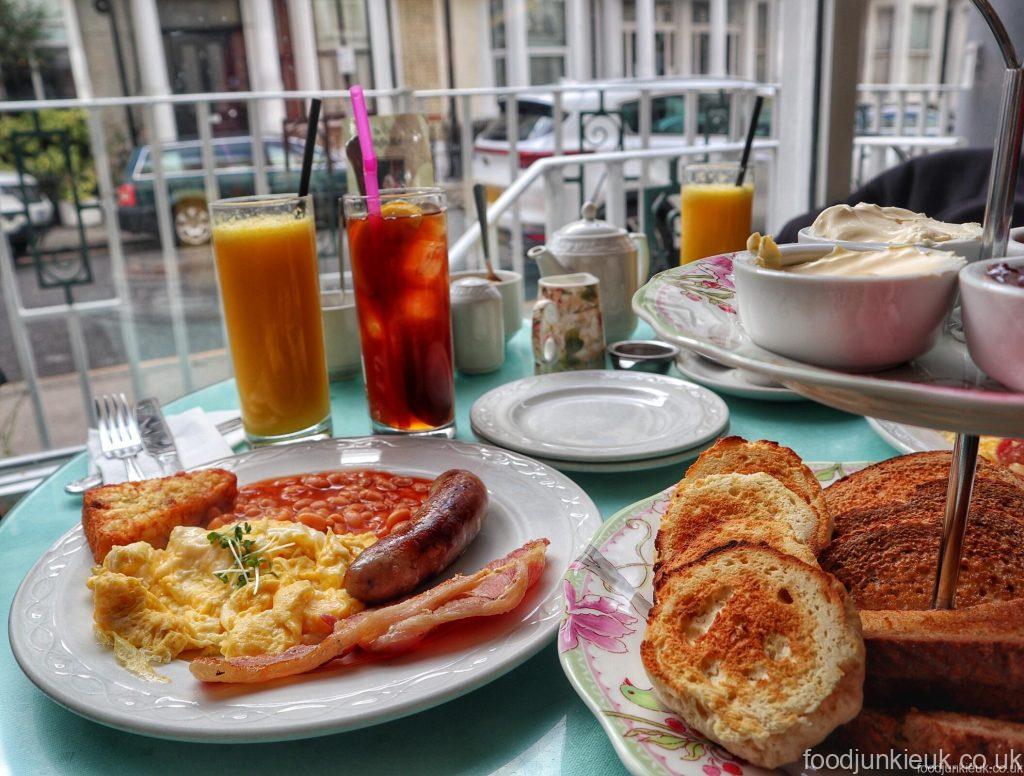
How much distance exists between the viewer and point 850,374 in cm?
47

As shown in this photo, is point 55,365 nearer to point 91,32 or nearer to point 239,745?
point 91,32

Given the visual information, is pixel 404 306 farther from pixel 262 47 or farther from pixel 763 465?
pixel 262 47

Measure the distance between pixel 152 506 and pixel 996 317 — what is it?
3.19 ft

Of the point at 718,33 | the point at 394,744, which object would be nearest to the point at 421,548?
the point at 394,744

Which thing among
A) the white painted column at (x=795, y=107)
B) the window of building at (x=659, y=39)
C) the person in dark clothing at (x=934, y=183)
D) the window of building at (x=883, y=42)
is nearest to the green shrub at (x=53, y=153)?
the white painted column at (x=795, y=107)

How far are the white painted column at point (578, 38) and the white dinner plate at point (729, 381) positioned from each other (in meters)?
9.47

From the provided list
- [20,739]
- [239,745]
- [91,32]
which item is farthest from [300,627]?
[91,32]

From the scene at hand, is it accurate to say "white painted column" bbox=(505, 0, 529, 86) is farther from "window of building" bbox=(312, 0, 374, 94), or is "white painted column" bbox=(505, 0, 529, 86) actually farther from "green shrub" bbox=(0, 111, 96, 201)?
"green shrub" bbox=(0, 111, 96, 201)

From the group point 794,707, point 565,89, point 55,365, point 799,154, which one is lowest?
point 55,365

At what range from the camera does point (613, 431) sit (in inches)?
51.6

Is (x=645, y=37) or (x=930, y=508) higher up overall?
(x=645, y=37)

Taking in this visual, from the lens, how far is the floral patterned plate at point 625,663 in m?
0.57

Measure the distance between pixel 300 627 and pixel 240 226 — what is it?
2.35 feet

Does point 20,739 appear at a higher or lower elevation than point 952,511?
lower
